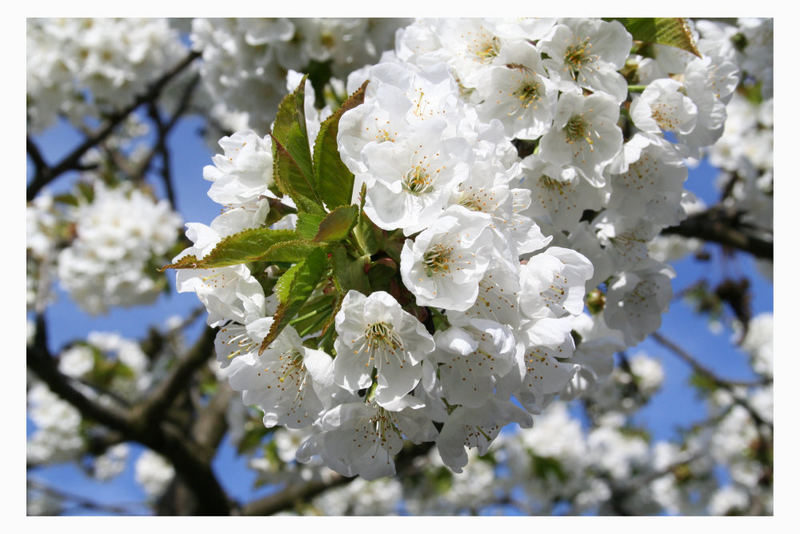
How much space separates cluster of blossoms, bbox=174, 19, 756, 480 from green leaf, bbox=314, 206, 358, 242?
0.02m

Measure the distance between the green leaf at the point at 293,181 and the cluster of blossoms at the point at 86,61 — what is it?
313cm

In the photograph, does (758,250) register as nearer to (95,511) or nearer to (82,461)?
(95,511)

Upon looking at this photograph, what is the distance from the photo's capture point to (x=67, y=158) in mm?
3650

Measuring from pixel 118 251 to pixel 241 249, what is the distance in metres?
3.16

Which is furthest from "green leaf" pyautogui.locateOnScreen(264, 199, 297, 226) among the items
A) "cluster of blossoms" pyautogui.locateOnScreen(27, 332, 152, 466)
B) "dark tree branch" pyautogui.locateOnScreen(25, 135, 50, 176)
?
"cluster of blossoms" pyautogui.locateOnScreen(27, 332, 152, 466)

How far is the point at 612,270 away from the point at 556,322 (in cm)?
46

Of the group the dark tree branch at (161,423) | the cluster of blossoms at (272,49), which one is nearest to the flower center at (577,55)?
the cluster of blossoms at (272,49)

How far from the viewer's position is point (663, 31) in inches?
59.7

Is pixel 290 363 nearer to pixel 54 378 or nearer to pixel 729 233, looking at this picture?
pixel 54 378

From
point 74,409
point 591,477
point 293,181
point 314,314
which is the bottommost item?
point 591,477

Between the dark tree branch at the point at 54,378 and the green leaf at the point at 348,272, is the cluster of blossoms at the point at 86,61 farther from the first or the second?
the green leaf at the point at 348,272

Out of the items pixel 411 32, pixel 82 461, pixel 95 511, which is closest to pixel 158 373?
pixel 82 461

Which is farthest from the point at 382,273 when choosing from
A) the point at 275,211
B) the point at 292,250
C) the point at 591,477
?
the point at 591,477

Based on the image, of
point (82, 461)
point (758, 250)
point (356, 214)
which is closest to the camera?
point (356, 214)
